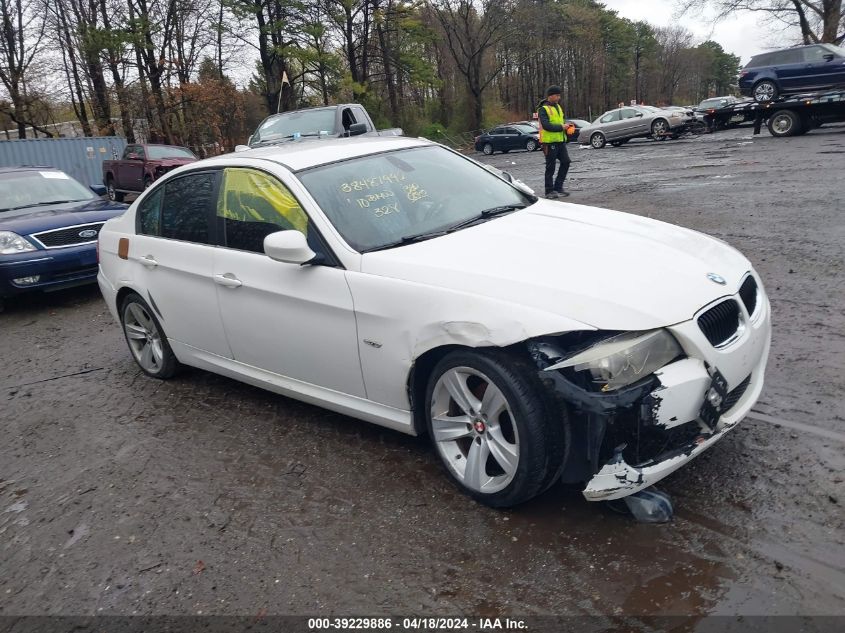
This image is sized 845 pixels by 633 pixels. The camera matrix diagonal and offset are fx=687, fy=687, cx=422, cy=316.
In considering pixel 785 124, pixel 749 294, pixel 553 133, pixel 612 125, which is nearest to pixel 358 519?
pixel 749 294

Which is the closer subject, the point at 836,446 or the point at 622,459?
the point at 622,459

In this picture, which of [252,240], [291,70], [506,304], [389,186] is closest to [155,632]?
[506,304]

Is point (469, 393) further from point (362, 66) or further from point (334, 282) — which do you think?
point (362, 66)

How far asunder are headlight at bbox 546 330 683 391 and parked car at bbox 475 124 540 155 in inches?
1266

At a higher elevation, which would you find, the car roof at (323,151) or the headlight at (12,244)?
the car roof at (323,151)

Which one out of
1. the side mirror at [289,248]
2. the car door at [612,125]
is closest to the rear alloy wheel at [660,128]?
the car door at [612,125]

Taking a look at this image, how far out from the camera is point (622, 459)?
2.72 metres

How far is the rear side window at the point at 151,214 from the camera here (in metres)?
4.87

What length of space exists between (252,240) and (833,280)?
474 cm

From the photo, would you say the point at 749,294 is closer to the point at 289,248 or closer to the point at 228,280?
the point at 289,248

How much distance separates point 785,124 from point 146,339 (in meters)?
20.3

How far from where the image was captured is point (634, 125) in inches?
1086

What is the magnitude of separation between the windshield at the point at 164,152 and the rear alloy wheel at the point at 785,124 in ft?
56.3

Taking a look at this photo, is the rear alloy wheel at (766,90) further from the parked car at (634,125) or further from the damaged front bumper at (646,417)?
Result: the damaged front bumper at (646,417)
